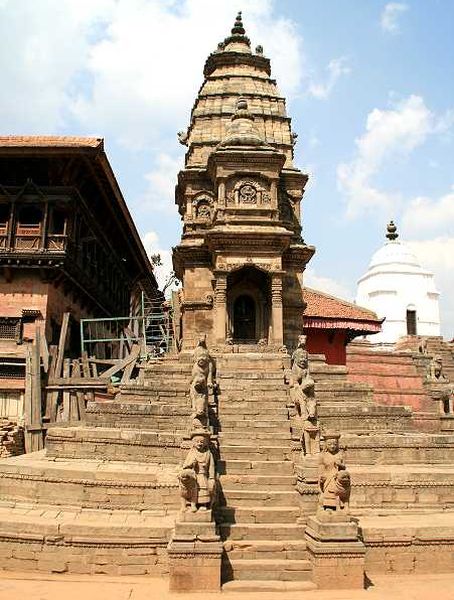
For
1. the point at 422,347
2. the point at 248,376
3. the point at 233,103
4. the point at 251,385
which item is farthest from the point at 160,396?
the point at 422,347

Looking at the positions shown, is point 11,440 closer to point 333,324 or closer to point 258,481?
point 258,481

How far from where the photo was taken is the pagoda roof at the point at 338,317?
1131 inches

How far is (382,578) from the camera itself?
10.8m

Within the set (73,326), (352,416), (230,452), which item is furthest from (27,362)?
(352,416)

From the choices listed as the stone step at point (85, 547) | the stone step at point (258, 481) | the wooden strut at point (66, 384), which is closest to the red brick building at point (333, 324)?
the wooden strut at point (66, 384)

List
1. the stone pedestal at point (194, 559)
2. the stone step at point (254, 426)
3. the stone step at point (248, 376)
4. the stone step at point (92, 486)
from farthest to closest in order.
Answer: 1. the stone step at point (248, 376)
2. the stone step at point (254, 426)
3. the stone step at point (92, 486)
4. the stone pedestal at point (194, 559)

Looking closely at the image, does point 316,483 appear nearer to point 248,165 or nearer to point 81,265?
point 248,165

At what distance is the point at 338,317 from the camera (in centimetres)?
2900

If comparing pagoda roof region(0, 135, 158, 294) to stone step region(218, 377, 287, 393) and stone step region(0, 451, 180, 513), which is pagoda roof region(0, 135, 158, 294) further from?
stone step region(0, 451, 180, 513)

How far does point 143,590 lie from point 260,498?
3.16m

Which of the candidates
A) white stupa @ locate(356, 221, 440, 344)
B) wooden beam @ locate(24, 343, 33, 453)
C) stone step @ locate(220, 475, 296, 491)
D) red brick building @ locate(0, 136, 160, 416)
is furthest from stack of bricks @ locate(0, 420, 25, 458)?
white stupa @ locate(356, 221, 440, 344)

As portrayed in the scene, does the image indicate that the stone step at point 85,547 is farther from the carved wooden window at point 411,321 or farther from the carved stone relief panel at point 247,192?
the carved wooden window at point 411,321

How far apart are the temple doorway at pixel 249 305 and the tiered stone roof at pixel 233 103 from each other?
5789 millimetres

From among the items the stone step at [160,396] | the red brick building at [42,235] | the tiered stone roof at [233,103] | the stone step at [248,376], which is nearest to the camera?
the stone step at [160,396]
